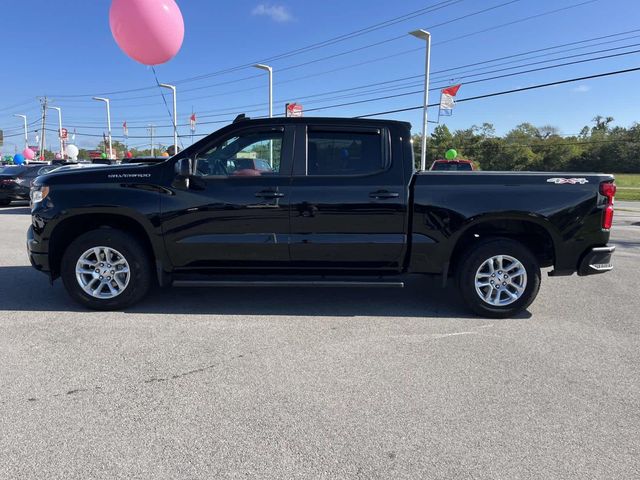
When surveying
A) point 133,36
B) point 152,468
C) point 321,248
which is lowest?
point 152,468

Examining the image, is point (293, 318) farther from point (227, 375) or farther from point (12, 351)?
point (12, 351)

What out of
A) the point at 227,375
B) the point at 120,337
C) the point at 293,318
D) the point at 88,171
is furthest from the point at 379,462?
the point at 88,171

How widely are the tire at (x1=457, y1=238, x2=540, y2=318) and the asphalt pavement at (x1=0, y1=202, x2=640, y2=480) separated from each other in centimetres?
21

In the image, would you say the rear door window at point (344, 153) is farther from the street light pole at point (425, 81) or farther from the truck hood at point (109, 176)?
the street light pole at point (425, 81)

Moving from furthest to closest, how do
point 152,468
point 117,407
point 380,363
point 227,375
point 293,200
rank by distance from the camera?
point 293,200
point 380,363
point 227,375
point 117,407
point 152,468

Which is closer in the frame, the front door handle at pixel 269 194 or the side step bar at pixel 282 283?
the front door handle at pixel 269 194

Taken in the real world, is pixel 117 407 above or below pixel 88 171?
below

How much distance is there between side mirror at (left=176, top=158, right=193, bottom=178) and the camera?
4.55 m

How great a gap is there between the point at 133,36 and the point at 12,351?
659 centimetres

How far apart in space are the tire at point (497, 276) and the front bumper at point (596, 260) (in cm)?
45

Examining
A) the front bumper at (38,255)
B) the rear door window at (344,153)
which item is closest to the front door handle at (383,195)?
the rear door window at (344,153)

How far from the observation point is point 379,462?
8.11 feet

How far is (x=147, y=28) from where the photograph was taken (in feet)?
27.5

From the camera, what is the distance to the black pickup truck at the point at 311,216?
464 cm
